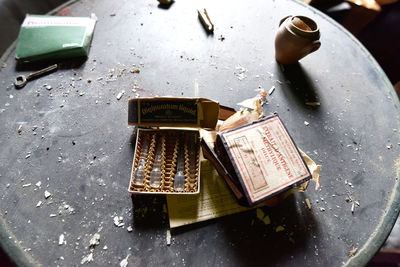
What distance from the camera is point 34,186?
0.71 metres

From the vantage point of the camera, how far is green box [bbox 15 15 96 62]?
3.13 ft

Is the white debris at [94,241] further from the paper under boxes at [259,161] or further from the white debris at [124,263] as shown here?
the paper under boxes at [259,161]

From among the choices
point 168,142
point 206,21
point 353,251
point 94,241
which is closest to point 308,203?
point 353,251

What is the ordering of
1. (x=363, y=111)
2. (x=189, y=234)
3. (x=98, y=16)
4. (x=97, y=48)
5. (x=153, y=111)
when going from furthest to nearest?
(x=98, y=16)
(x=97, y=48)
(x=363, y=111)
(x=153, y=111)
(x=189, y=234)

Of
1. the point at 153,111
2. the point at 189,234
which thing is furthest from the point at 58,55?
the point at 189,234

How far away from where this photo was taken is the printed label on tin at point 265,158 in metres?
0.61

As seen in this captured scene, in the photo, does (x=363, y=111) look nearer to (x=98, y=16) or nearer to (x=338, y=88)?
(x=338, y=88)

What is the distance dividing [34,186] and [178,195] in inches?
15.9

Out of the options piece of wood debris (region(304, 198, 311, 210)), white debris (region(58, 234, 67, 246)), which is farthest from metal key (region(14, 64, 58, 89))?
piece of wood debris (region(304, 198, 311, 210))

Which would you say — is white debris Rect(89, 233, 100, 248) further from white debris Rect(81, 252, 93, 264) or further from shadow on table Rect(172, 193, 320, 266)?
shadow on table Rect(172, 193, 320, 266)

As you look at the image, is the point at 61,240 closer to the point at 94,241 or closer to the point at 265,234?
the point at 94,241

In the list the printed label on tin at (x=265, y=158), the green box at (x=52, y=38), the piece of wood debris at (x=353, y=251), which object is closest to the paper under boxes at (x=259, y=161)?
the printed label on tin at (x=265, y=158)

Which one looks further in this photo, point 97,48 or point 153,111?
point 97,48

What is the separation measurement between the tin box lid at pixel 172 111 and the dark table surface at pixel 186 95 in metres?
0.10
